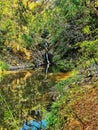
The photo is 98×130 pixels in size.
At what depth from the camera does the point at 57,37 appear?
70.5ft

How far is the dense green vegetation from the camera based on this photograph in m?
14.5

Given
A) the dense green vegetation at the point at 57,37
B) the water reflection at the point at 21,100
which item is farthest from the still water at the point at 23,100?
the dense green vegetation at the point at 57,37

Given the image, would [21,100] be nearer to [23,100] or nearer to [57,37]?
[23,100]

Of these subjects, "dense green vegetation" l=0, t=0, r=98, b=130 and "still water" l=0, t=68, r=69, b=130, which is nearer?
"dense green vegetation" l=0, t=0, r=98, b=130

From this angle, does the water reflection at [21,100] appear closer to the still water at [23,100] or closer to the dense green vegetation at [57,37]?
the still water at [23,100]

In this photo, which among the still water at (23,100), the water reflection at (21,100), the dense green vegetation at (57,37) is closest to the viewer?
the dense green vegetation at (57,37)

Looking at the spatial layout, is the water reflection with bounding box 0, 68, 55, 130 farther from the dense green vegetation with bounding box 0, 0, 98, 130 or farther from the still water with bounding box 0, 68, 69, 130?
the dense green vegetation with bounding box 0, 0, 98, 130

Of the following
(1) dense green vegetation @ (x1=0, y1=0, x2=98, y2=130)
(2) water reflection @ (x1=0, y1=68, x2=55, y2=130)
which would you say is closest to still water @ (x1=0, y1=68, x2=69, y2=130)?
(2) water reflection @ (x1=0, y1=68, x2=55, y2=130)

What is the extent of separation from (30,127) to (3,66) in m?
6.83

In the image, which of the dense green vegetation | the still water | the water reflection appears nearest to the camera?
the dense green vegetation

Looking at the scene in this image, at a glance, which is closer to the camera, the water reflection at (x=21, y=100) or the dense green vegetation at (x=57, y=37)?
the dense green vegetation at (x=57, y=37)

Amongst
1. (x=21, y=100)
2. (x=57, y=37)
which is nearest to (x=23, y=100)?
(x=21, y=100)

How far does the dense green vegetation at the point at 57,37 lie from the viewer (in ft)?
47.7

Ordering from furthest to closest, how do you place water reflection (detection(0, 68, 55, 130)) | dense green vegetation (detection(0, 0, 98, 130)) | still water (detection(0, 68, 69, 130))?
water reflection (detection(0, 68, 55, 130))
still water (detection(0, 68, 69, 130))
dense green vegetation (detection(0, 0, 98, 130))
